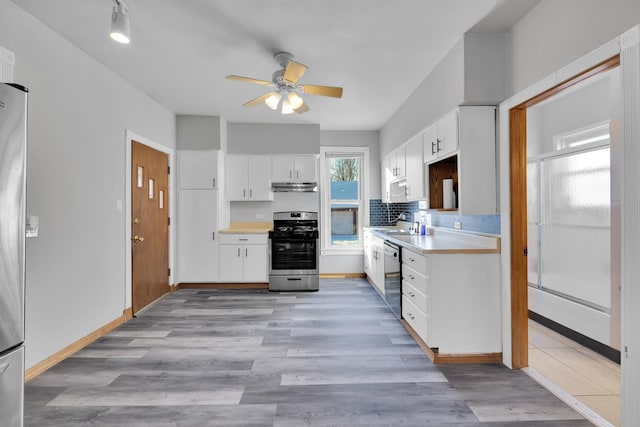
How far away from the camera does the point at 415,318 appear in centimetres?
290

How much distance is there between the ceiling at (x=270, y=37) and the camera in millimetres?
2287

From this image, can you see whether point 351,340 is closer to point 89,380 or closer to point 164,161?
point 89,380

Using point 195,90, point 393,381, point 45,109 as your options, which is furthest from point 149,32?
point 393,381

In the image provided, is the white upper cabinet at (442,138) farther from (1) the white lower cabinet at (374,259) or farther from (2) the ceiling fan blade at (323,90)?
(1) the white lower cabinet at (374,259)

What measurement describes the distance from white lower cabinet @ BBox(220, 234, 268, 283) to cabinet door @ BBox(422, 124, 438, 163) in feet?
8.77

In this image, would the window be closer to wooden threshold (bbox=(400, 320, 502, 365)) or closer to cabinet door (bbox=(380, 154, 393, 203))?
cabinet door (bbox=(380, 154, 393, 203))

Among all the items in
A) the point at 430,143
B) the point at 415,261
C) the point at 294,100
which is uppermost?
the point at 294,100

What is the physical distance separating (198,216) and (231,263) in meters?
0.85

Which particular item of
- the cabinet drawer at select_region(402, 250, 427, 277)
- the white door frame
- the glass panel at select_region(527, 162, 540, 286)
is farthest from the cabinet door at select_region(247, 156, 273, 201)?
the white door frame

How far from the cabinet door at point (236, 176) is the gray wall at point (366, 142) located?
4.60 ft

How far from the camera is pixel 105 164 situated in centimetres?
326

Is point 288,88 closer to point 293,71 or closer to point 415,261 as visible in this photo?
point 293,71

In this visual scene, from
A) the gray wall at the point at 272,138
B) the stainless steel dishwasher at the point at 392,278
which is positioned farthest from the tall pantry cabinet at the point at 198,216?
the stainless steel dishwasher at the point at 392,278

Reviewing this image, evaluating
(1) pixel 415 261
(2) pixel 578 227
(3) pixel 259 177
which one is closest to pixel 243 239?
(3) pixel 259 177
